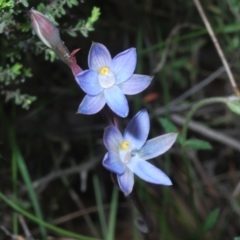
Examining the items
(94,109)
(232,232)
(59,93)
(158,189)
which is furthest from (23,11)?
(232,232)

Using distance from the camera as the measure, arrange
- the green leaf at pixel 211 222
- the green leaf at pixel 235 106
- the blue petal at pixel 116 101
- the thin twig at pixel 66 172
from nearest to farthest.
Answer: the blue petal at pixel 116 101
the green leaf at pixel 235 106
the green leaf at pixel 211 222
the thin twig at pixel 66 172

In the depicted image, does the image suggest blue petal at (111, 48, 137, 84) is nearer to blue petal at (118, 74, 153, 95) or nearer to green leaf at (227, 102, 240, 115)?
blue petal at (118, 74, 153, 95)

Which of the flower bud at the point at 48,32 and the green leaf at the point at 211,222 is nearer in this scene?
the flower bud at the point at 48,32

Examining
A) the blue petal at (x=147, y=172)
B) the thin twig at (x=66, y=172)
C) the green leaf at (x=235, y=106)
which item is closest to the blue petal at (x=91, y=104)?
the blue petal at (x=147, y=172)

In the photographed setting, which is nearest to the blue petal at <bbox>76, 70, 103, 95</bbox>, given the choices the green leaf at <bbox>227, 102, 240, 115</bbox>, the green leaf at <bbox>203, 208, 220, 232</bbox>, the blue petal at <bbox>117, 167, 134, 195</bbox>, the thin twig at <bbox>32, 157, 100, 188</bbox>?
the blue petal at <bbox>117, 167, 134, 195</bbox>

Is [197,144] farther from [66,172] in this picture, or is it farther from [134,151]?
[66,172]

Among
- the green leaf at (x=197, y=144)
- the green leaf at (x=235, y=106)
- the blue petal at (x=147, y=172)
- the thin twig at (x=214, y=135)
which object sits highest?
the blue petal at (x=147, y=172)

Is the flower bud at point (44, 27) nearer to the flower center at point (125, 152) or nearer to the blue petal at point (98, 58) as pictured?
the blue petal at point (98, 58)

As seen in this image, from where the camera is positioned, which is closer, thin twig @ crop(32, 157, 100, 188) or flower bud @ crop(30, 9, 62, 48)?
flower bud @ crop(30, 9, 62, 48)
